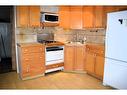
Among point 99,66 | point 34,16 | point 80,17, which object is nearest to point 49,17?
point 34,16

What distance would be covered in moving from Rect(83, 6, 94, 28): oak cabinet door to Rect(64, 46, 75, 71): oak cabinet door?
0.76 meters

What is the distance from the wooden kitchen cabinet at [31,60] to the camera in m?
3.70

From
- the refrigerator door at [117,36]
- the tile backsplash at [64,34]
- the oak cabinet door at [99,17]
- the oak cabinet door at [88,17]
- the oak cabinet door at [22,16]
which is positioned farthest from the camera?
the tile backsplash at [64,34]

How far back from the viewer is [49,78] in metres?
3.89

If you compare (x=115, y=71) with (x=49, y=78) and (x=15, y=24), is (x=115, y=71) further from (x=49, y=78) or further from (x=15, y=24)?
(x=15, y=24)

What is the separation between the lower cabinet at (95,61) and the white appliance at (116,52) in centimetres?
39

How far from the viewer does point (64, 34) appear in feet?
16.0

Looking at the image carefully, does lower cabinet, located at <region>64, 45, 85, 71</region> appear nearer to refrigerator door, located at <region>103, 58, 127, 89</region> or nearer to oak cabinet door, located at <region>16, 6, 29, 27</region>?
refrigerator door, located at <region>103, 58, 127, 89</region>

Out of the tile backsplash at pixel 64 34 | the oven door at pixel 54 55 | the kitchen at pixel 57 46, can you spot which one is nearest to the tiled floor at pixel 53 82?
the kitchen at pixel 57 46

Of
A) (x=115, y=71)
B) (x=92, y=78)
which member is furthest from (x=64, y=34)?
(x=115, y=71)

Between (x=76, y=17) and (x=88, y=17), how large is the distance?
0.34 metres

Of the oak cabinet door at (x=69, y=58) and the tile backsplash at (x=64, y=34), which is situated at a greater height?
the tile backsplash at (x=64, y=34)

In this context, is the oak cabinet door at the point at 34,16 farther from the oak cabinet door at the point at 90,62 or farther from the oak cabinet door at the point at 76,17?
the oak cabinet door at the point at 90,62

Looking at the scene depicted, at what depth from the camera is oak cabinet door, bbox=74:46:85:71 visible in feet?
14.0
